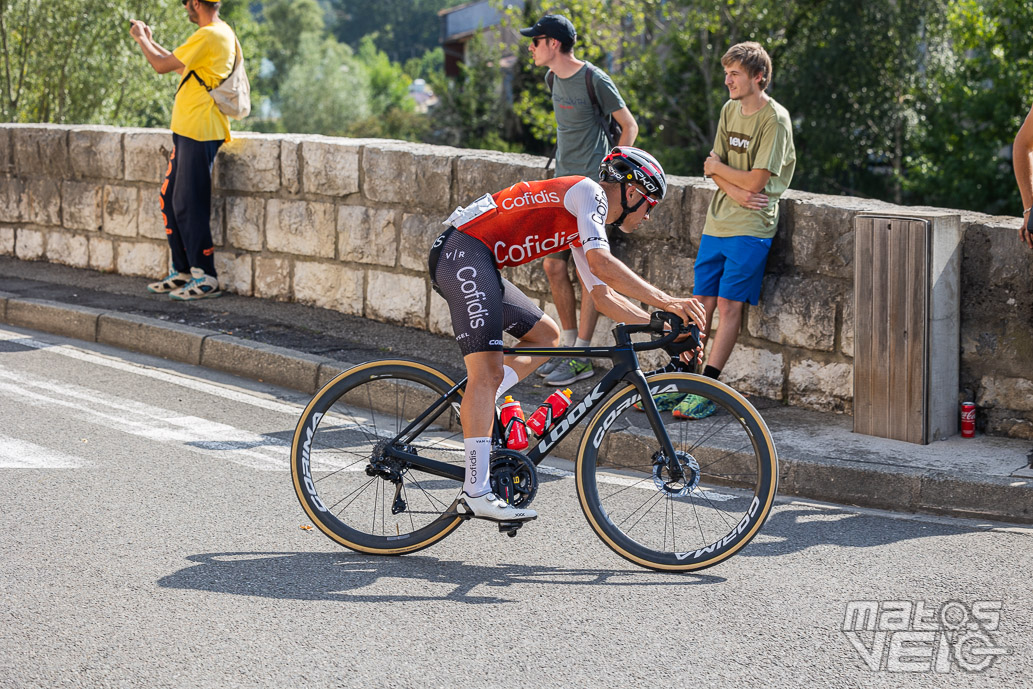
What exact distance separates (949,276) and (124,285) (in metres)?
6.62

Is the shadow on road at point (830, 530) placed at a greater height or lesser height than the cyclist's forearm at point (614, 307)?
lesser

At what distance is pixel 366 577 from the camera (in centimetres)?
433

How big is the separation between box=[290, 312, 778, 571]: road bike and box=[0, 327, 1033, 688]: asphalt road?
127mm

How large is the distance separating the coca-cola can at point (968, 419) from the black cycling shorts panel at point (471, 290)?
103 inches

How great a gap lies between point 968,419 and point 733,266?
1.39 metres

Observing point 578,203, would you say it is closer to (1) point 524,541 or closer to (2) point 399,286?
(1) point 524,541

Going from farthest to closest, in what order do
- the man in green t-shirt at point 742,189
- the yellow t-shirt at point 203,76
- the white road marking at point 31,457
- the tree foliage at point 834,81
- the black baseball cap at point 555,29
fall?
the tree foliage at point 834,81 → the yellow t-shirt at point 203,76 → the black baseball cap at point 555,29 → the man in green t-shirt at point 742,189 → the white road marking at point 31,457

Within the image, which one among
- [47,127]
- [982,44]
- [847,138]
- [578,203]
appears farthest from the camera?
[847,138]

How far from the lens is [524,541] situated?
15.4 feet

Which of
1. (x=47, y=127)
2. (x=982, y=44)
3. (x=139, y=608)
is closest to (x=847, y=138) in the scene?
(x=982, y=44)

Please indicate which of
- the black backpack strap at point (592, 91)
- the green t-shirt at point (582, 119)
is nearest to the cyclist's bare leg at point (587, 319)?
the green t-shirt at point (582, 119)

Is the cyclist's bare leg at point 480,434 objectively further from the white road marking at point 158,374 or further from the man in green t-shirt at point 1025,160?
the man in green t-shirt at point 1025,160

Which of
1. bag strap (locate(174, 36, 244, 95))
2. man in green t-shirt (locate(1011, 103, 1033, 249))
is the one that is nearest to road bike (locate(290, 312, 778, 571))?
man in green t-shirt (locate(1011, 103, 1033, 249))

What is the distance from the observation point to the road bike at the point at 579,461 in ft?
14.3
